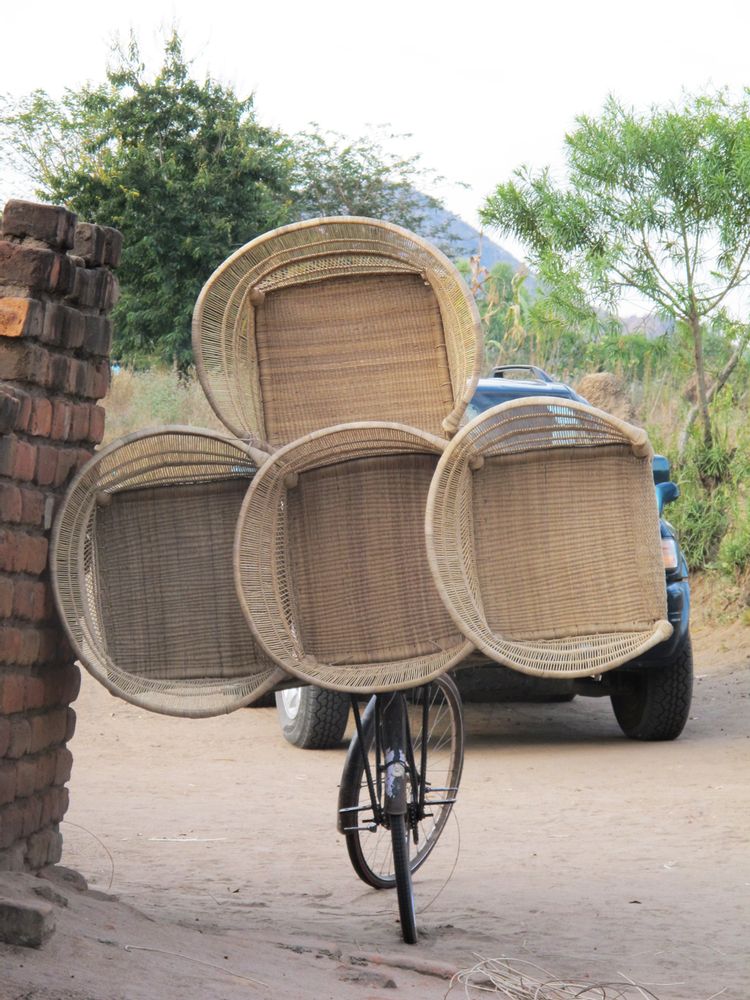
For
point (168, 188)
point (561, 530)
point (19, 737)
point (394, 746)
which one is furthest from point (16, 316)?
point (168, 188)

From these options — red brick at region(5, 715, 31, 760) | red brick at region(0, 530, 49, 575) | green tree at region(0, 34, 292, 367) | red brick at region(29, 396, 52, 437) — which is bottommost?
red brick at region(5, 715, 31, 760)

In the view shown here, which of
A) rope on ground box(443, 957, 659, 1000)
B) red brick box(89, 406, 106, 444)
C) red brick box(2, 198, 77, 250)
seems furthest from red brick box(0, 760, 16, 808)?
red brick box(2, 198, 77, 250)

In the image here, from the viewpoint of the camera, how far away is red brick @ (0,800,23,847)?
3.15 metres

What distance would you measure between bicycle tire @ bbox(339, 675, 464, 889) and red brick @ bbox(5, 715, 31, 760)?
1.11 m

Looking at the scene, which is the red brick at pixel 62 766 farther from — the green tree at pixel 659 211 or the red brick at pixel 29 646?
the green tree at pixel 659 211

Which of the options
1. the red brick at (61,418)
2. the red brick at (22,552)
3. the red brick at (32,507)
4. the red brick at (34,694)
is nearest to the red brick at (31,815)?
the red brick at (34,694)

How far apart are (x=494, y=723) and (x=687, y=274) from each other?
6.00m

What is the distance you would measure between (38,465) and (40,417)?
0.13m

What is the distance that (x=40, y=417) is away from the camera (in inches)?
127

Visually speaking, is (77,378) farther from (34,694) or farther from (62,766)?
(62,766)

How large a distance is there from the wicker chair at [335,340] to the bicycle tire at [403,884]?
1.24 metres

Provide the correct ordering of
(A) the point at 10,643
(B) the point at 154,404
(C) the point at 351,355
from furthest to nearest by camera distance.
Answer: (B) the point at 154,404, (C) the point at 351,355, (A) the point at 10,643

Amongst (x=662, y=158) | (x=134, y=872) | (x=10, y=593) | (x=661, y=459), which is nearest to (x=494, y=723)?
(x=661, y=459)

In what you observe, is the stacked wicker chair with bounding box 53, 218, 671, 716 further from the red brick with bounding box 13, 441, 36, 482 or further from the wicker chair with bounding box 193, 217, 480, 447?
the red brick with bounding box 13, 441, 36, 482
